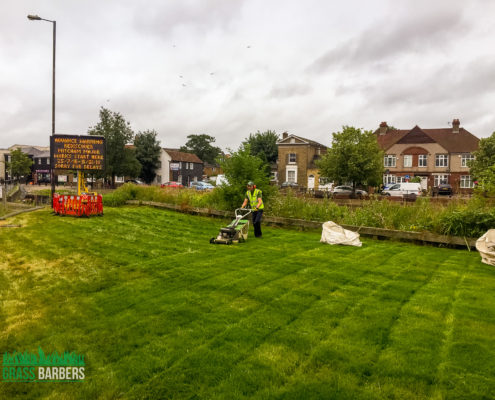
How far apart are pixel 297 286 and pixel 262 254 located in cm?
265

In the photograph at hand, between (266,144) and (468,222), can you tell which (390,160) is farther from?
(468,222)

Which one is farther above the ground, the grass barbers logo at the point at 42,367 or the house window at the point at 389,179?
the house window at the point at 389,179

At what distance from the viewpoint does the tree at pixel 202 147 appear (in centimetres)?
11256

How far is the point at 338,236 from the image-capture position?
10789mm

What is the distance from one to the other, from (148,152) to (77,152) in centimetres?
4735

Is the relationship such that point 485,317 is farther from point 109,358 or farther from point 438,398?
point 109,358

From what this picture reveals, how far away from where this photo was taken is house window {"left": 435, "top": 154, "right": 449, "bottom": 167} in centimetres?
5222

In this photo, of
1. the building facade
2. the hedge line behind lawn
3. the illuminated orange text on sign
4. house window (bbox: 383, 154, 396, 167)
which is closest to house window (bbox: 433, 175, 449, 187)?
house window (bbox: 383, 154, 396, 167)

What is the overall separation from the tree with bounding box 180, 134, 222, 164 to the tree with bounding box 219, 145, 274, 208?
Result: 9729 centimetres

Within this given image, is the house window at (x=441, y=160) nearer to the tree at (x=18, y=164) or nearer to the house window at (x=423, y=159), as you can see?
the house window at (x=423, y=159)

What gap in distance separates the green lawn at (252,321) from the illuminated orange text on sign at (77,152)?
7.59m

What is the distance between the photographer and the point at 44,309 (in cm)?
543

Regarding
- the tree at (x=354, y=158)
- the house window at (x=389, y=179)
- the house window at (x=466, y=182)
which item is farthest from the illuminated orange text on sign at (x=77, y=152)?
the house window at (x=466, y=182)

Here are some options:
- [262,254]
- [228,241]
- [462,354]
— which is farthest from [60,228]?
[462,354]
